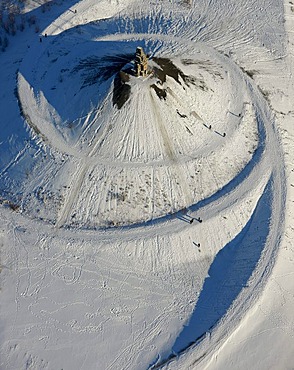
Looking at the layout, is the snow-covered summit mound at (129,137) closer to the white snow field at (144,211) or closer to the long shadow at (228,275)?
the white snow field at (144,211)

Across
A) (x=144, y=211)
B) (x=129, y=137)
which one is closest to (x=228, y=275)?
(x=144, y=211)

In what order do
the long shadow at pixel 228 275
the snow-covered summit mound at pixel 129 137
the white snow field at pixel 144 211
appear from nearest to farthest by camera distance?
the white snow field at pixel 144 211
the long shadow at pixel 228 275
the snow-covered summit mound at pixel 129 137

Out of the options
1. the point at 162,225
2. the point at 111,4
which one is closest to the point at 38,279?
the point at 162,225

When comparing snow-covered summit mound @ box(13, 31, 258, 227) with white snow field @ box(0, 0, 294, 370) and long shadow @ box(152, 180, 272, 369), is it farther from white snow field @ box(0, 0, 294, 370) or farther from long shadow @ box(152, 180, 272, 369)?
long shadow @ box(152, 180, 272, 369)

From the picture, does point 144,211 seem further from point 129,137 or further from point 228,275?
point 228,275

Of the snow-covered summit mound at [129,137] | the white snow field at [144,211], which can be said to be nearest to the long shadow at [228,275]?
the white snow field at [144,211]

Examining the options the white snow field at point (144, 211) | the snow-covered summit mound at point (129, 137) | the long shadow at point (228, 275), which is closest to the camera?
the white snow field at point (144, 211)
